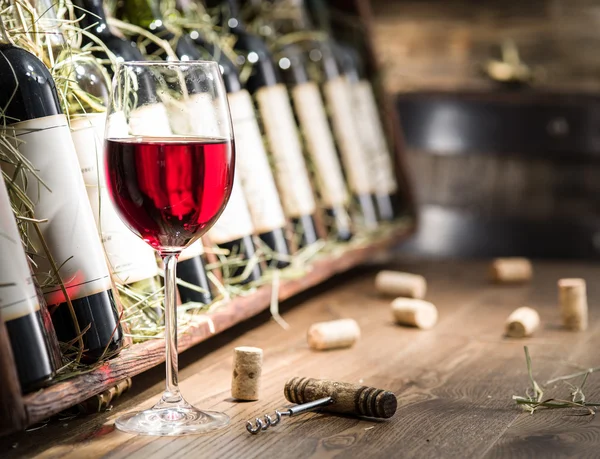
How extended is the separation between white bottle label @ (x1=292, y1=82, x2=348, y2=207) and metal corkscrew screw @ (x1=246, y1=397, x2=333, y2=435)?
3.00ft

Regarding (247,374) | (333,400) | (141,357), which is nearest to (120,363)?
(141,357)

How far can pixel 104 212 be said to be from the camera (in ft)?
4.05

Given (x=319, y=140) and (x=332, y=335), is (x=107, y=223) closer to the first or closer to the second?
(x=332, y=335)

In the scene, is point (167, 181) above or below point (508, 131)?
above

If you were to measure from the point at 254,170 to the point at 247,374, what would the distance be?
0.55 metres

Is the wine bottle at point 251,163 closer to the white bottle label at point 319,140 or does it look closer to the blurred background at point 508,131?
the white bottle label at point 319,140

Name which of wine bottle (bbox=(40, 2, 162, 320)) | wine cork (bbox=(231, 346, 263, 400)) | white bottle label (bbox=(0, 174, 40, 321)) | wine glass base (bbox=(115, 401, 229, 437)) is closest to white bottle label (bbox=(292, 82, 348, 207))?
wine bottle (bbox=(40, 2, 162, 320))

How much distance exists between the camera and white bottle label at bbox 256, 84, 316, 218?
5.91 ft

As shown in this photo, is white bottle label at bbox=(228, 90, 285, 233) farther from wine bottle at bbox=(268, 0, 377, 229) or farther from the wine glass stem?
the wine glass stem

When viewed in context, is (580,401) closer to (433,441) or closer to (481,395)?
(481,395)

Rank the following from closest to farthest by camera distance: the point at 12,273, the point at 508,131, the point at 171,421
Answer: the point at 12,273 → the point at 171,421 → the point at 508,131

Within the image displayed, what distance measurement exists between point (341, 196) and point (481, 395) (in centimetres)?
87

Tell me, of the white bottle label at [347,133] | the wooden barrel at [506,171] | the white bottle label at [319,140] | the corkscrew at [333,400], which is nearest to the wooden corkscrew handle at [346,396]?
the corkscrew at [333,400]

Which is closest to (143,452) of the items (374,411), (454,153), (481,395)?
(374,411)
